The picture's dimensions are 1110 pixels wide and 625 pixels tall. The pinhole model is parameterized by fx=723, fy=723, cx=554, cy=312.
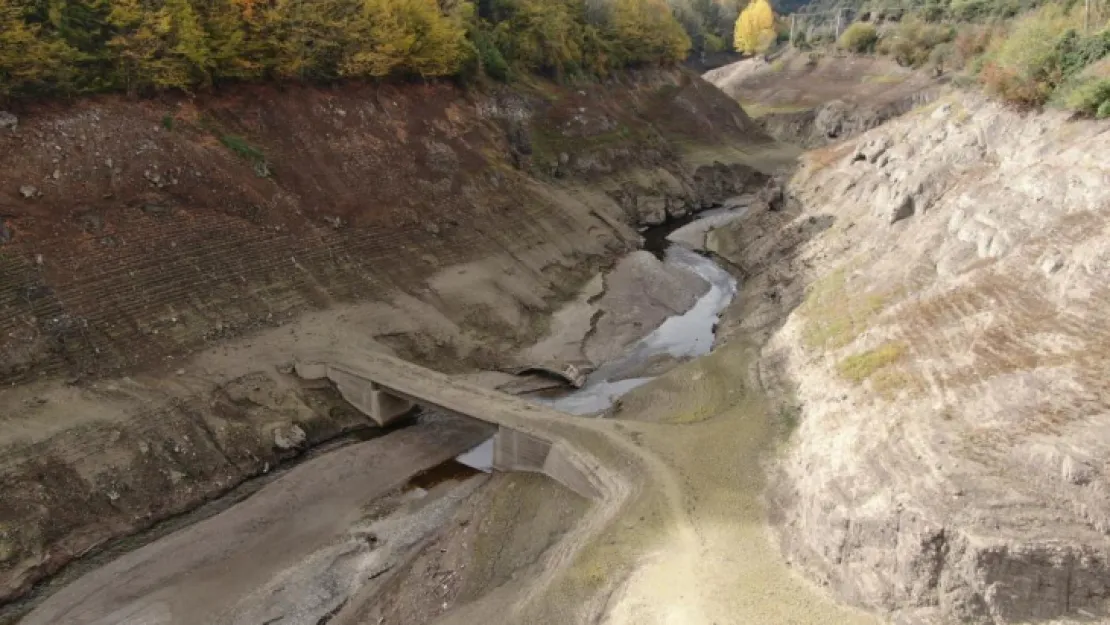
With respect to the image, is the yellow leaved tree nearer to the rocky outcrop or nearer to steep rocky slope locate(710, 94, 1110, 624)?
the rocky outcrop

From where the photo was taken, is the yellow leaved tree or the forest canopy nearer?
the forest canopy

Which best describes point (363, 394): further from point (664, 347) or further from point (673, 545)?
point (673, 545)

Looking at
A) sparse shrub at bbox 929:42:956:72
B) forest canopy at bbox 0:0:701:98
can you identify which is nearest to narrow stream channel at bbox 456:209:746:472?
forest canopy at bbox 0:0:701:98

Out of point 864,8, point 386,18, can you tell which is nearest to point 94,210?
point 386,18

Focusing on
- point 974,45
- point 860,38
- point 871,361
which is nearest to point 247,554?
point 871,361

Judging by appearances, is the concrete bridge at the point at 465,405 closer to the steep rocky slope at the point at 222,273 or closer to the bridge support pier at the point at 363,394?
the bridge support pier at the point at 363,394

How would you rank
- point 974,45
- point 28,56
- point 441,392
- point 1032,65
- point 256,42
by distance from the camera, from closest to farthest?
point 441,392
point 1032,65
point 28,56
point 256,42
point 974,45
